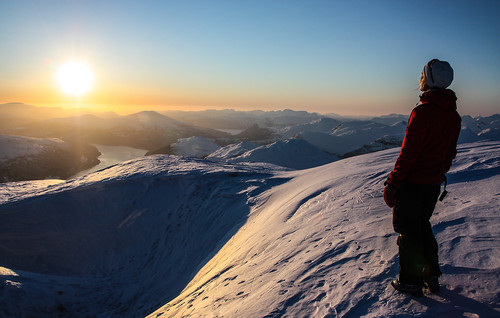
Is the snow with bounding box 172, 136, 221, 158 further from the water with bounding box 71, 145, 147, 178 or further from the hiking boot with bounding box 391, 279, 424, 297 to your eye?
the hiking boot with bounding box 391, 279, 424, 297

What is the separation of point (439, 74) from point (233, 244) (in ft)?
19.3

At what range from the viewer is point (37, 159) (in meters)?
50.4

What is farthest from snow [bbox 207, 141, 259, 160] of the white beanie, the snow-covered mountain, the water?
the white beanie

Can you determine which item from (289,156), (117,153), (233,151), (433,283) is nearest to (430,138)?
(433,283)

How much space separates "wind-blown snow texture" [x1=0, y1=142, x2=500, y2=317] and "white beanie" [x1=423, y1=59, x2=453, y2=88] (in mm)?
1957

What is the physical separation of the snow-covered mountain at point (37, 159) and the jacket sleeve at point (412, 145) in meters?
55.2

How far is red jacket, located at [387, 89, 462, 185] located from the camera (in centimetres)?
269

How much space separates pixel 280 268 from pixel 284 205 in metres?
3.39

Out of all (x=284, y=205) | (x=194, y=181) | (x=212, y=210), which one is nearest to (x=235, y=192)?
(x=212, y=210)

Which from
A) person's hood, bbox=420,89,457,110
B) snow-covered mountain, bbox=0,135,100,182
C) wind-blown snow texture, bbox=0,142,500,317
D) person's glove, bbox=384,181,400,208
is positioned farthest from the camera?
snow-covered mountain, bbox=0,135,100,182

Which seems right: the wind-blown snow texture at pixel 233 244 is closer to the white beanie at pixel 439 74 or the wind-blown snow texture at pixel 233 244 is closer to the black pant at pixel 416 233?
the black pant at pixel 416 233

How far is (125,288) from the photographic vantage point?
26.2 feet

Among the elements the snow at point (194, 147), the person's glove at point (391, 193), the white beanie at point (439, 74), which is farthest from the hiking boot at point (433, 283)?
the snow at point (194, 147)

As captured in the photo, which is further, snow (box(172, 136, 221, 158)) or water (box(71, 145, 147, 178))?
water (box(71, 145, 147, 178))
